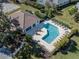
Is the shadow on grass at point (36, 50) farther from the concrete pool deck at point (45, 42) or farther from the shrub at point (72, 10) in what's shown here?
the shrub at point (72, 10)

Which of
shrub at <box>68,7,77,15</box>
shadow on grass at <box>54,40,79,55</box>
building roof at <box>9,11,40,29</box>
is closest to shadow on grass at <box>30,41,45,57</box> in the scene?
shadow on grass at <box>54,40,79,55</box>

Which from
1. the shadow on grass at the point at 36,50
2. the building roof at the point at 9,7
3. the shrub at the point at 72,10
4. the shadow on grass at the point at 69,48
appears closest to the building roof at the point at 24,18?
the building roof at the point at 9,7

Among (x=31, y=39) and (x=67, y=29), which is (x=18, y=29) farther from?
(x=67, y=29)

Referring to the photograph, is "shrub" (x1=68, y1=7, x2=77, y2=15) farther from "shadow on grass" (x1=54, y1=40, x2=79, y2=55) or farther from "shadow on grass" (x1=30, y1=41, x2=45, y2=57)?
"shadow on grass" (x1=30, y1=41, x2=45, y2=57)

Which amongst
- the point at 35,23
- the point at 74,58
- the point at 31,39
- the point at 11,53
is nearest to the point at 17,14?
the point at 35,23

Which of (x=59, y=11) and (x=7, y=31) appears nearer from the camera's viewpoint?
(x=7, y=31)
